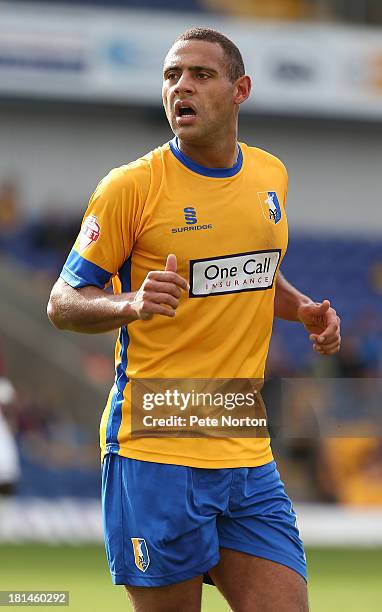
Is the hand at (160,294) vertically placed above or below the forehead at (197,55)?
below

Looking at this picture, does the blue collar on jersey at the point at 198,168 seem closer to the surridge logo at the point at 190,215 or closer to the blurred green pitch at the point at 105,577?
the surridge logo at the point at 190,215

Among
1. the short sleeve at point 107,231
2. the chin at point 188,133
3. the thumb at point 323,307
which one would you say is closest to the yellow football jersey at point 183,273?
the short sleeve at point 107,231

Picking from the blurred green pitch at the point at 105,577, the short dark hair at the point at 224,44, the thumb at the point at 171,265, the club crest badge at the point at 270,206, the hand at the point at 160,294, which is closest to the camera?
the hand at the point at 160,294

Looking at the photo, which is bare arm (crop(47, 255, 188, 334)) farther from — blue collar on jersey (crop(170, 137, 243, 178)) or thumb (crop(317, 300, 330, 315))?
thumb (crop(317, 300, 330, 315))

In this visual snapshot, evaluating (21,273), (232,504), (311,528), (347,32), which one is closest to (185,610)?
(232,504)

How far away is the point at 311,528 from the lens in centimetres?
1375

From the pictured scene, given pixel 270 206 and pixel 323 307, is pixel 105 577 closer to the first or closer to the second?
pixel 323 307

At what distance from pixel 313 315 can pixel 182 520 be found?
93 cm

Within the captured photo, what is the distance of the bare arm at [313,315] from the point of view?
464 centimetres

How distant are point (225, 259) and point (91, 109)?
16.4m

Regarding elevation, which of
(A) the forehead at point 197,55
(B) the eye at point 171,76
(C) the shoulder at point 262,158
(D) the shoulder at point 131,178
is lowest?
(D) the shoulder at point 131,178

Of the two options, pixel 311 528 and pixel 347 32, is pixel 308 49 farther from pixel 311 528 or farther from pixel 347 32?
pixel 311 528

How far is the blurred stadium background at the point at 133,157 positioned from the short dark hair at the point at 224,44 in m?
8.30

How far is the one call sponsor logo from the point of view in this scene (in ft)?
14.4
